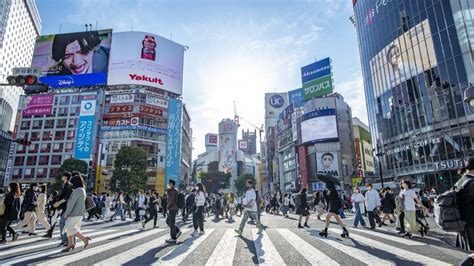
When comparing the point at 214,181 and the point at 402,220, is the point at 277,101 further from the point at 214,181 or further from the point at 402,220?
the point at 402,220

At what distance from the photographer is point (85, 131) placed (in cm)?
4897

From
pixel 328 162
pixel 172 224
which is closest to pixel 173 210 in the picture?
pixel 172 224

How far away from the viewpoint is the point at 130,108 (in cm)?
5281

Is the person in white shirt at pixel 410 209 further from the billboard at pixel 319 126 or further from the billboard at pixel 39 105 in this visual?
the billboard at pixel 39 105

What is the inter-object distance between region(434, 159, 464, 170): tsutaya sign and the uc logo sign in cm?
7643

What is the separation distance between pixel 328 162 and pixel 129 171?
117 feet

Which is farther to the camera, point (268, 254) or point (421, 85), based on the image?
point (421, 85)

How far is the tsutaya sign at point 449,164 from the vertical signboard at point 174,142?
41905mm

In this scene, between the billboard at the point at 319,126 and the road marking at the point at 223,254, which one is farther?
the billboard at the point at 319,126

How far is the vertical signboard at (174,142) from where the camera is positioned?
177ft

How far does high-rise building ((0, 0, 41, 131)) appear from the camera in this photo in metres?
54.2

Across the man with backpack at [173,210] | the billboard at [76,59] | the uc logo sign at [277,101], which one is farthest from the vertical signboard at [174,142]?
the uc logo sign at [277,101]

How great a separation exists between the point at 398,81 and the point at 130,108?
44.9 metres

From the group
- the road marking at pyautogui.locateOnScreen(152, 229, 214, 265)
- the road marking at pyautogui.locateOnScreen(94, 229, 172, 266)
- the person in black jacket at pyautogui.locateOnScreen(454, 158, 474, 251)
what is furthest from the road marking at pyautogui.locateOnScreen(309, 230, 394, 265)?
the road marking at pyautogui.locateOnScreen(94, 229, 172, 266)
